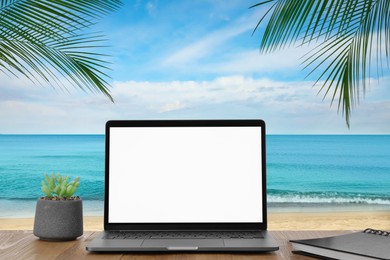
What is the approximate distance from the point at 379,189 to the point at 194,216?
360 inches

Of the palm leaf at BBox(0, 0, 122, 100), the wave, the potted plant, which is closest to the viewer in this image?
the potted plant

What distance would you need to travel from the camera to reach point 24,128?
1041 centimetres

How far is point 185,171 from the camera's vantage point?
4.13 ft

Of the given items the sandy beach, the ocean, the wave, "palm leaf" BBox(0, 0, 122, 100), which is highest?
"palm leaf" BBox(0, 0, 122, 100)

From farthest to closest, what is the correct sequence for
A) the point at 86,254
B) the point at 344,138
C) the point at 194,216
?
the point at 344,138
the point at 194,216
the point at 86,254

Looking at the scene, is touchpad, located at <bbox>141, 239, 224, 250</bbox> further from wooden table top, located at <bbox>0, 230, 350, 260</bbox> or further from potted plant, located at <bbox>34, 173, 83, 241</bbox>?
potted plant, located at <bbox>34, 173, 83, 241</bbox>

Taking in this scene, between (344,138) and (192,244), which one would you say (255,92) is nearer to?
(344,138)

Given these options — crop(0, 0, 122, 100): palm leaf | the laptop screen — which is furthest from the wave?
the laptop screen

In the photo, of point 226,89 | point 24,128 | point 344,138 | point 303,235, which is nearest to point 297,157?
point 344,138

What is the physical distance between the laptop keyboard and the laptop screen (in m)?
0.03

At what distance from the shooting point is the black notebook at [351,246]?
0.98 meters

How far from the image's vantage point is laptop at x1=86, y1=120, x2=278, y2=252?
123cm

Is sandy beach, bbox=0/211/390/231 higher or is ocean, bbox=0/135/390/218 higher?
ocean, bbox=0/135/390/218

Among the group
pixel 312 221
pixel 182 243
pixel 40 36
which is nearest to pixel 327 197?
pixel 312 221
